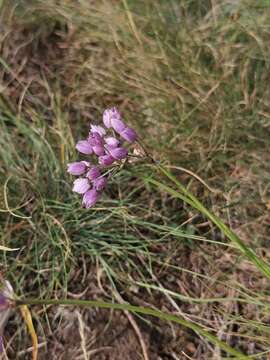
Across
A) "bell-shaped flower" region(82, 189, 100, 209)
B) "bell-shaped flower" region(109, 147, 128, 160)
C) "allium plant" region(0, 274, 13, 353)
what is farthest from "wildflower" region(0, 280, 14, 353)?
"bell-shaped flower" region(109, 147, 128, 160)

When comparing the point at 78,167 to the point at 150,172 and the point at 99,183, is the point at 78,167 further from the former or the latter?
the point at 150,172

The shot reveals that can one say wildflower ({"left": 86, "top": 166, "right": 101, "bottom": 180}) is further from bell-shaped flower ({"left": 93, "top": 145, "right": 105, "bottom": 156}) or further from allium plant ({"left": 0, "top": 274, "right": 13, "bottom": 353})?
allium plant ({"left": 0, "top": 274, "right": 13, "bottom": 353})

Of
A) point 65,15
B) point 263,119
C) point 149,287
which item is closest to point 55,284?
point 149,287

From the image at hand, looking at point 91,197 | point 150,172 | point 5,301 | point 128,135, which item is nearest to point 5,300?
point 5,301

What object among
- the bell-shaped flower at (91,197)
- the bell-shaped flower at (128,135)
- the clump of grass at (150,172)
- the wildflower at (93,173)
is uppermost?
the bell-shaped flower at (128,135)

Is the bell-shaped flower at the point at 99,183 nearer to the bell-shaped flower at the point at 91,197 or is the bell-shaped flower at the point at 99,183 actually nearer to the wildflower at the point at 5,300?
the bell-shaped flower at the point at 91,197

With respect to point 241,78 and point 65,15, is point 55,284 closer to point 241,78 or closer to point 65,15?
point 241,78

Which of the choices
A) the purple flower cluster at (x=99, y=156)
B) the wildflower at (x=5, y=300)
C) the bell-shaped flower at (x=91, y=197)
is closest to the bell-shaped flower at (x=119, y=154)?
the purple flower cluster at (x=99, y=156)
